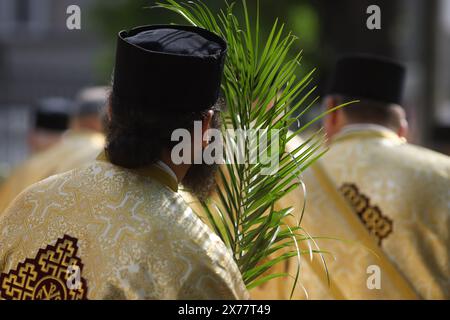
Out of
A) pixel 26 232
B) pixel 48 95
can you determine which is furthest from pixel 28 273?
pixel 48 95

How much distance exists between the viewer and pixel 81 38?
25328 millimetres

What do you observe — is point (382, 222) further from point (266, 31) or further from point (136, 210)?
point (266, 31)

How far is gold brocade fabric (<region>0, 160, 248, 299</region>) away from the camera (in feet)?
8.29

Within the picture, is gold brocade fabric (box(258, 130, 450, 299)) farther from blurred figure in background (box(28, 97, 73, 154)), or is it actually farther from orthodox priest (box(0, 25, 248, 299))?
blurred figure in background (box(28, 97, 73, 154))

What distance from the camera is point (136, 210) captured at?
262 cm

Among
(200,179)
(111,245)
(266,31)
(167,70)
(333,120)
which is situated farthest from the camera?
(266,31)

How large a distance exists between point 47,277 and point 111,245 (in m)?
0.20

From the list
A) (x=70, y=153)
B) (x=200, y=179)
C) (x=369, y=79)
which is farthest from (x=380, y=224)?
(x=70, y=153)

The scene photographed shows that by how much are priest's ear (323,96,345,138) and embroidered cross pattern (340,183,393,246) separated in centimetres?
37

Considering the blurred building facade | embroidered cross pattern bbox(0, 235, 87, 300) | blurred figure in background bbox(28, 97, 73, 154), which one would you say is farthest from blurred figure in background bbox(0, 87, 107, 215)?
the blurred building facade

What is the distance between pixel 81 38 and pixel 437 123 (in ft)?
52.1

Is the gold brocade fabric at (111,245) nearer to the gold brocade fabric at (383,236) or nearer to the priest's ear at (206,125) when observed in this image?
the priest's ear at (206,125)

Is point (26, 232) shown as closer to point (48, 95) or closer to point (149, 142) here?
point (149, 142)

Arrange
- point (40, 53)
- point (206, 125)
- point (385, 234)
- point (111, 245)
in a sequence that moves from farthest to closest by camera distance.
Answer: point (40, 53), point (385, 234), point (206, 125), point (111, 245)
